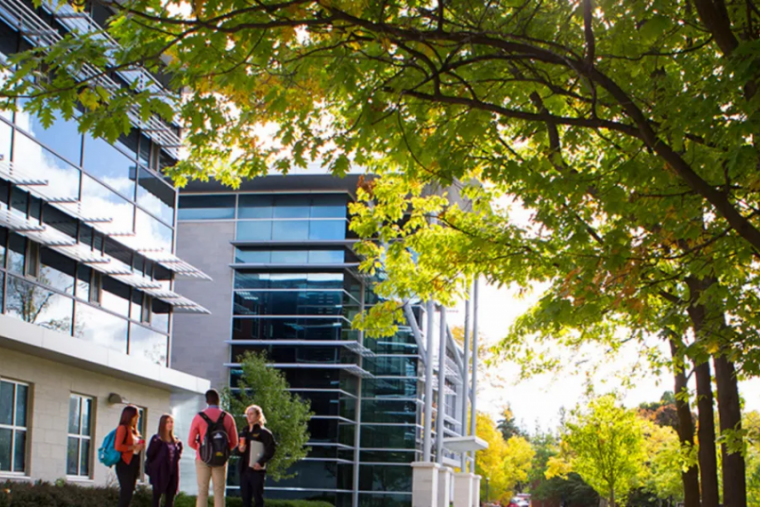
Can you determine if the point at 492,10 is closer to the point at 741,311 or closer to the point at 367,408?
the point at 741,311

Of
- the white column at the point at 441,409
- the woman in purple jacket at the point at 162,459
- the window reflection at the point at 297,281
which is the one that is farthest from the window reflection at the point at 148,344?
the window reflection at the point at 297,281

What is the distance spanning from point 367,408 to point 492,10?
36.1 meters

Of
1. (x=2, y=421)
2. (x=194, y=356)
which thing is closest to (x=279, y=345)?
(x=194, y=356)

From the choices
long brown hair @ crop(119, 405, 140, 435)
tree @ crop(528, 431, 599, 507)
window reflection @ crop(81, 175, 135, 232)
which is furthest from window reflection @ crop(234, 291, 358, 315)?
tree @ crop(528, 431, 599, 507)

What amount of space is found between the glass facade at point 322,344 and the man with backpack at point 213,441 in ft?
90.6

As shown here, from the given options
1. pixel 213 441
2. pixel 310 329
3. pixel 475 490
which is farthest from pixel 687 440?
pixel 310 329

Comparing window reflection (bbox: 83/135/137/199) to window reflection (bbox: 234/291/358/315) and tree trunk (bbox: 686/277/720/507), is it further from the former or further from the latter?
window reflection (bbox: 234/291/358/315)

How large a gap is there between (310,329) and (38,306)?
22.0 metres

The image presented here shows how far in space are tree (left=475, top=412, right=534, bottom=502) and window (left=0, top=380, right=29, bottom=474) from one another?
1784 inches

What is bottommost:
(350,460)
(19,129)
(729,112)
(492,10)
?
(350,460)

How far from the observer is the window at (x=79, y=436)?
69.9 feet

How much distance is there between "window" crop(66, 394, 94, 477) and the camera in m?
21.3

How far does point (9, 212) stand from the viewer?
18.1 m

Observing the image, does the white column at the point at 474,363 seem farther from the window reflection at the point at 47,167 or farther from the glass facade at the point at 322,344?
the window reflection at the point at 47,167
